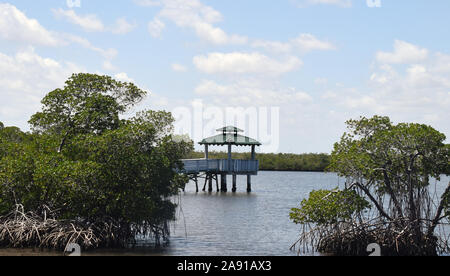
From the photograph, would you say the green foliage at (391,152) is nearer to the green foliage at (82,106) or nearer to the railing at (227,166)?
the green foliage at (82,106)

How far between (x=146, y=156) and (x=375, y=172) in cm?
793

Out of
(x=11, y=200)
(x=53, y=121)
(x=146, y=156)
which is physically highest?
(x=53, y=121)

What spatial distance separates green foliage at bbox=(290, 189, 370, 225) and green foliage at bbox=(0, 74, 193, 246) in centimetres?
501

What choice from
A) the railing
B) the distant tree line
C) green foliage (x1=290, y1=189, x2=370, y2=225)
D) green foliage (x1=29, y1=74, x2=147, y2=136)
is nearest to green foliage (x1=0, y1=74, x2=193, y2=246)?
green foliage (x1=29, y1=74, x2=147, y2=136)

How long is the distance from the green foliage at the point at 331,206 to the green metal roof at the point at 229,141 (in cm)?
2837

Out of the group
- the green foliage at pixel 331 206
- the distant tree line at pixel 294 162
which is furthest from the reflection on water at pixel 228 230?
the distant tree line at pixel 294 162

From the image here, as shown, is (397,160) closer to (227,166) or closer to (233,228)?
(233,228)

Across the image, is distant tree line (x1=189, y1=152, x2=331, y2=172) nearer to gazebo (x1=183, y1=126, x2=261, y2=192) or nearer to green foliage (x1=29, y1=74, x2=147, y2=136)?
gazebo (x1=183, y1=126, x2=261, y2=192)

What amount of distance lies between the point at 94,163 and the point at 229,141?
28397 mm

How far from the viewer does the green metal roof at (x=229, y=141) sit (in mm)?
47781

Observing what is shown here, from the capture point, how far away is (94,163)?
771 inches
